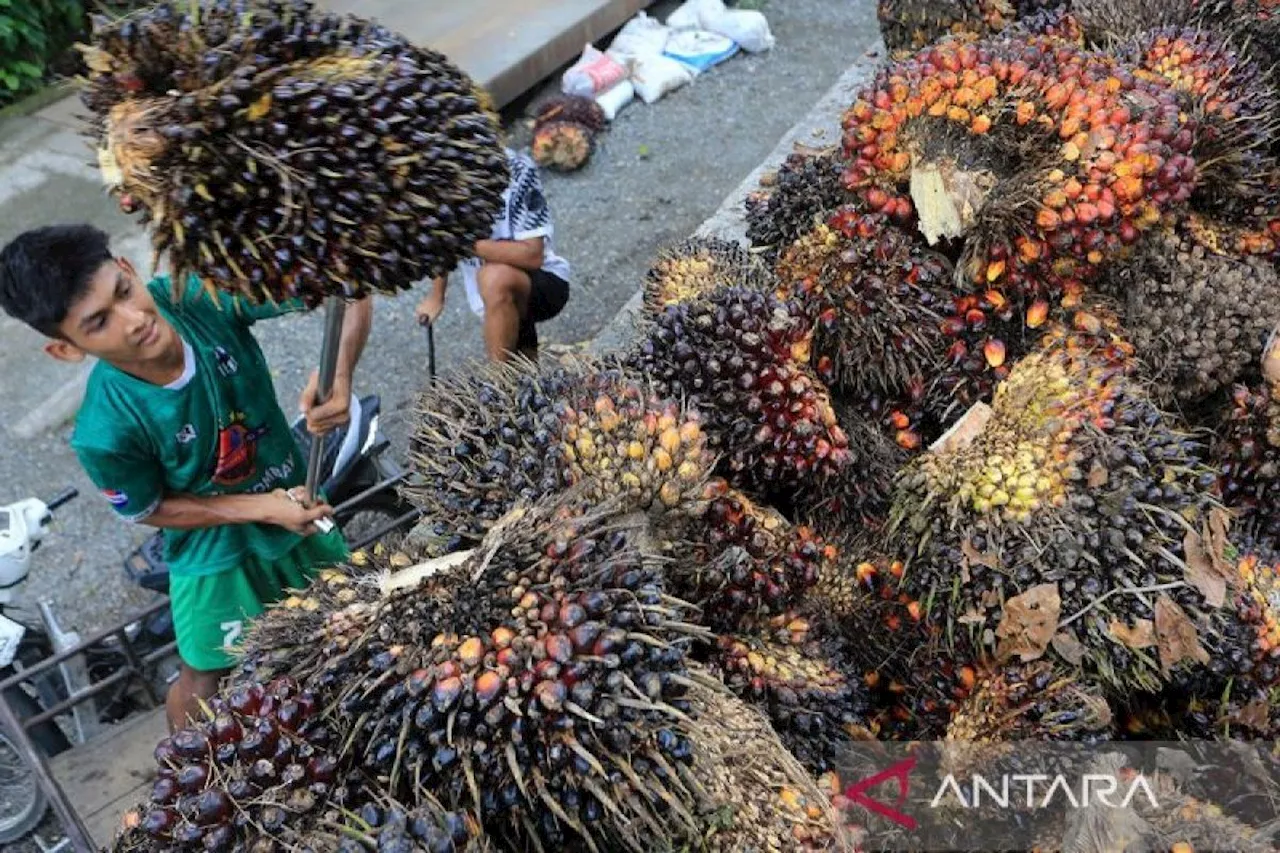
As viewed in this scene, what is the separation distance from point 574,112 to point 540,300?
2.88 meters

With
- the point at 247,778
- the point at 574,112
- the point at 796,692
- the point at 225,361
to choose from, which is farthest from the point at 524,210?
the point at 574,112

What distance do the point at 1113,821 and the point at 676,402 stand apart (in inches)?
36.5

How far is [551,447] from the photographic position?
1548 mm

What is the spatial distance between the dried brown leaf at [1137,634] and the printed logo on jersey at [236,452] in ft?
7.05

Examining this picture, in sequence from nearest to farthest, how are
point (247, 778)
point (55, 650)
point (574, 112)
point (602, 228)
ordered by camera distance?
1. point (247, 778)
2. point (55, 650)
3. point (602, 228)
4. point (574, 112)

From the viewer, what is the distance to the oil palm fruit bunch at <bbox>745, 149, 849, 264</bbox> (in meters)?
2.24

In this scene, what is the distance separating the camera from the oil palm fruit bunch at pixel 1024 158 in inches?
75.0

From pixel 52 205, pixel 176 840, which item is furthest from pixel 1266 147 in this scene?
pixel 52 205

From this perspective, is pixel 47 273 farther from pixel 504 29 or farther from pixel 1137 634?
pixel 504 29

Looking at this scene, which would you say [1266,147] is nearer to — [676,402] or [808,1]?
[676,402]

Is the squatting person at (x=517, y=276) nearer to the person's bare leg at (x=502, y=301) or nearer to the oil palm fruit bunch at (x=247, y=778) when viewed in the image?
the person's bare leg at (x=502, y=301)

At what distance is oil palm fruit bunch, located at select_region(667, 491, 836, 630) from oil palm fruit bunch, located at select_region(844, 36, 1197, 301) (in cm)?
68

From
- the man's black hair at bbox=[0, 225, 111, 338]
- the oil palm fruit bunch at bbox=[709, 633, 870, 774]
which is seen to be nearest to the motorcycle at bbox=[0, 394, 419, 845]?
the man's black hair at bbox=[0, 225, 111, 338]

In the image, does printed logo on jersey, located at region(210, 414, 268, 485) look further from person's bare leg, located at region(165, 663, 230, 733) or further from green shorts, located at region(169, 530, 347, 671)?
person's bare leg, located at region(165, 663, 230, 733)
